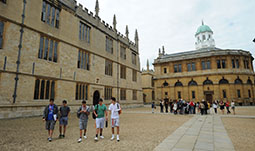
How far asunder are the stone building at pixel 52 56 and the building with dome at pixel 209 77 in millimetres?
20362

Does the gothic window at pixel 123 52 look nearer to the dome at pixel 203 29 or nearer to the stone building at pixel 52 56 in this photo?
the stone building at pixel 52 56

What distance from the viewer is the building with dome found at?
107ft

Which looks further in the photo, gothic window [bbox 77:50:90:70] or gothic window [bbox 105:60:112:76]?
gothic window [bbox 105:60:112:76]

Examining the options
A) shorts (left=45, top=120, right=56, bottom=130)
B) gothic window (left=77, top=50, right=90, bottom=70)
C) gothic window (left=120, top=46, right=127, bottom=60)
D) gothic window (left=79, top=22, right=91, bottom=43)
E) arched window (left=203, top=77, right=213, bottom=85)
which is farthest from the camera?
arched window (left=203, top=77, right=213, bottom=85)

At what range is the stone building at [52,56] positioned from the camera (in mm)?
10977

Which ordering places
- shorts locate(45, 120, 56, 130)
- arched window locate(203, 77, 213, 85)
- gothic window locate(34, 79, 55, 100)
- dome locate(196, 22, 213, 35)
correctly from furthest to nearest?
dome locate(196, 22, 213, 35), arched window locate(203, 77, 213, 85), gothic window locate(34, 79, 55, 100), shorts locate(45, 120, 56, 130)

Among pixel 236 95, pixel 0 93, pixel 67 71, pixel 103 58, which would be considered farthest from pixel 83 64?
pixel 236 95

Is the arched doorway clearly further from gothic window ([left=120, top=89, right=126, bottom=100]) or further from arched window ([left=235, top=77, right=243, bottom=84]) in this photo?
arched window ([left=235, top=77, right=243, bottom=84])

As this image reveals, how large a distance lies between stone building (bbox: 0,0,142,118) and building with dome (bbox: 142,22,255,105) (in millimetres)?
20362

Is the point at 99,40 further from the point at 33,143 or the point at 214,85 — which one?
the point at 214,85

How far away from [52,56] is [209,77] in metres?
34.2

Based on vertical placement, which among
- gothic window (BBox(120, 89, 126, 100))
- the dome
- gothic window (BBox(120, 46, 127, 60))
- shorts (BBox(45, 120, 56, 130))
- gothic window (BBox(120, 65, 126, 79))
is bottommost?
shorts (BBox(45, 120, 56, 130))

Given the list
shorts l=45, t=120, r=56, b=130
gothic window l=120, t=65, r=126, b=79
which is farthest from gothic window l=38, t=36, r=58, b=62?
gothic window l=120, t=65, r=126, b=79

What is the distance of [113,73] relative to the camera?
22.8 meters
